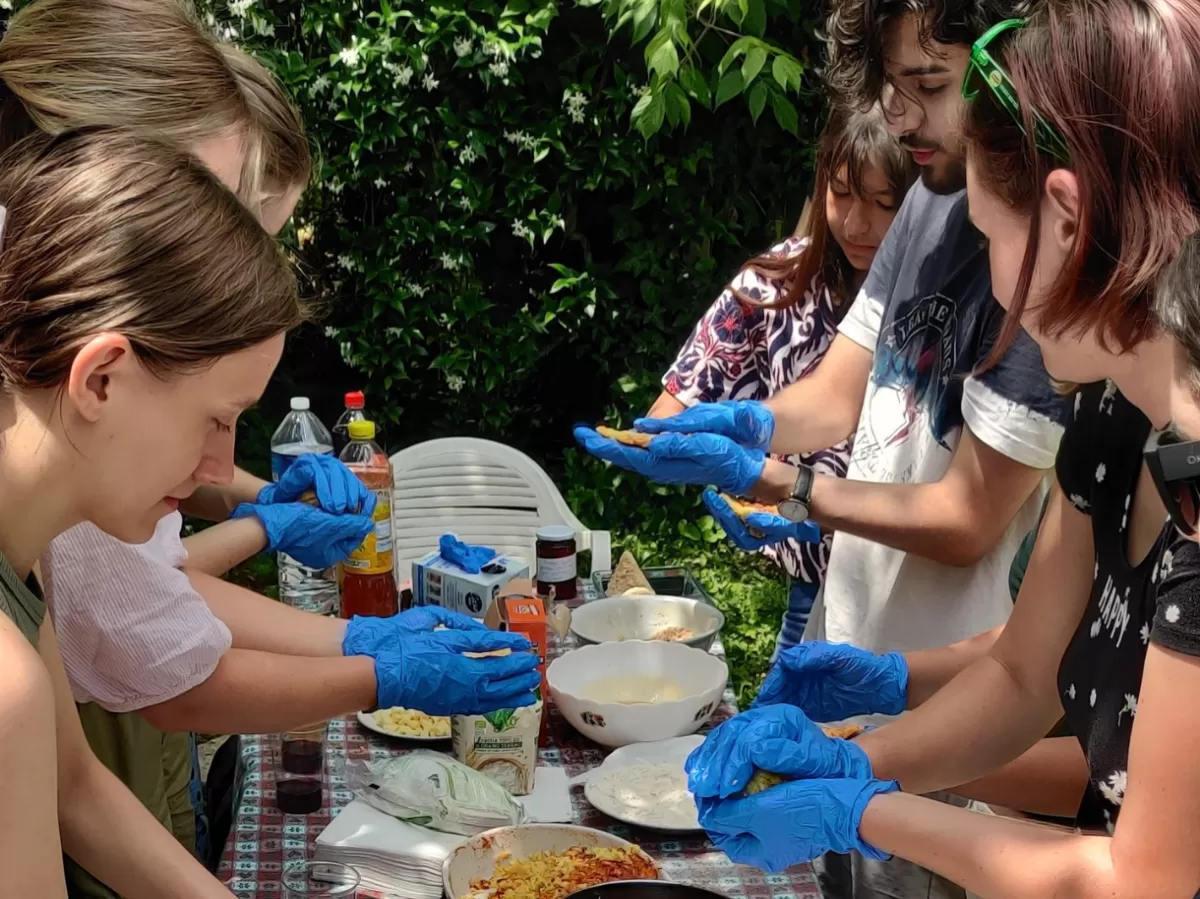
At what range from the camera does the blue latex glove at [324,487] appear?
2473 mm

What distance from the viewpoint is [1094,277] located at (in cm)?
129

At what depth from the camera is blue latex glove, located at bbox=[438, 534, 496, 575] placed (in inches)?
92.4

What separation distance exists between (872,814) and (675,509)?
370 cm

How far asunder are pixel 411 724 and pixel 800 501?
2.94 feet

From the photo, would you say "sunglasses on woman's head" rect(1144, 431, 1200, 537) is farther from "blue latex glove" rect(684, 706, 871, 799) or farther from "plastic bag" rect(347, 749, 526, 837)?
"plastic bag" rect(347, 749, 526, 837)

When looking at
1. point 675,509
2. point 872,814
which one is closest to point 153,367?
point 872,814

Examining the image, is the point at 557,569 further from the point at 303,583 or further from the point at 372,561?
the point at 303,583

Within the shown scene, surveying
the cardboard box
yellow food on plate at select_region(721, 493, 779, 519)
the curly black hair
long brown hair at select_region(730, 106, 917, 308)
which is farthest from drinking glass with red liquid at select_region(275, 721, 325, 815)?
long brown hair at select_region(730, 106, 917, 308)

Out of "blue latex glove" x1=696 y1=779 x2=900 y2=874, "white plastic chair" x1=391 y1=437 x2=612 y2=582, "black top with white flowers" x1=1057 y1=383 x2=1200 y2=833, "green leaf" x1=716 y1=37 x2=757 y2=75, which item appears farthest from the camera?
"green leaf" x1=716 y1=37 x2=757 y2=75

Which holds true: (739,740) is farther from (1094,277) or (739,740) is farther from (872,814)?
(1094,277)

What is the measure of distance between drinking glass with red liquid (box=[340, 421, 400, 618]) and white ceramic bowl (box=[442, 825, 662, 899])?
908 mm

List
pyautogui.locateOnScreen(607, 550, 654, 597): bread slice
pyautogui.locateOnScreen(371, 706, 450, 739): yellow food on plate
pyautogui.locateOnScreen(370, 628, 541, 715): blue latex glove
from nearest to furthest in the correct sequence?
1. pyautogui.locateOnScreen(370, 628, 541, 715): blue latex glove
2. pyautogui.locateOnScreen(371, 706, 450, 739): yellow food on plate
3. pyautogui.locateOnScreen(607, 550, 654, 597): bread slice

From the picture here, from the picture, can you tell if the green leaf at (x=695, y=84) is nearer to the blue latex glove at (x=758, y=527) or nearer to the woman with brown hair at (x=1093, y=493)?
the blue latex glove at (x=758, y=527)

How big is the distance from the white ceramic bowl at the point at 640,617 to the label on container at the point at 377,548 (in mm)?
419
